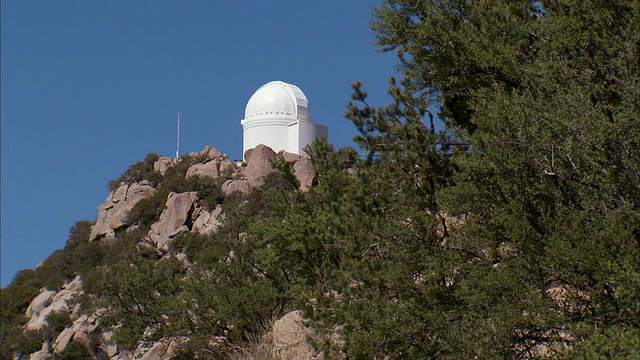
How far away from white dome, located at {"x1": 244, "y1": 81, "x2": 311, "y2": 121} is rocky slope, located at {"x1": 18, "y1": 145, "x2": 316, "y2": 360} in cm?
248

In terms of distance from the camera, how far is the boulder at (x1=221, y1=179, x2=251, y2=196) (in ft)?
140

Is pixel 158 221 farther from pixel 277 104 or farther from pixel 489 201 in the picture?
pixel 489 201

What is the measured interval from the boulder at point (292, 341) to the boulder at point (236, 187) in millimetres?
28133

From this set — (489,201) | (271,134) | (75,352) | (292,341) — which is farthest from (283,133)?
(489,201)

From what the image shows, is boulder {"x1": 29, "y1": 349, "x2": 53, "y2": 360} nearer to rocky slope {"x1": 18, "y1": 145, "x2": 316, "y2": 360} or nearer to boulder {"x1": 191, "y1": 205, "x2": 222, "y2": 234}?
rocky slope {"x1": 18, "y1": 145, "x2": 316, "y2": 360}

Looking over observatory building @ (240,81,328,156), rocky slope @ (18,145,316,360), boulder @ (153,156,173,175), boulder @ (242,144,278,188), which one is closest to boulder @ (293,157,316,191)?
rocky slope @ (18,145,316,360)

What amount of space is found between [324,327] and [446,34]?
162 inches

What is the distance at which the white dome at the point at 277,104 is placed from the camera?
152 ft

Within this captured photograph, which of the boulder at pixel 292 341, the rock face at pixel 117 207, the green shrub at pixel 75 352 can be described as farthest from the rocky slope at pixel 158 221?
the boulder at pixel 292 341

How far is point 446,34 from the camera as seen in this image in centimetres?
1159

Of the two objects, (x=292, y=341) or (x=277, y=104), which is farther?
(x=277, y=104)

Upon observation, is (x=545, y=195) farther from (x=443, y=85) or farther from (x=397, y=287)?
(x=443, y=85)

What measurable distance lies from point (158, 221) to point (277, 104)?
28.7ft

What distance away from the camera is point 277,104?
46.8 m
